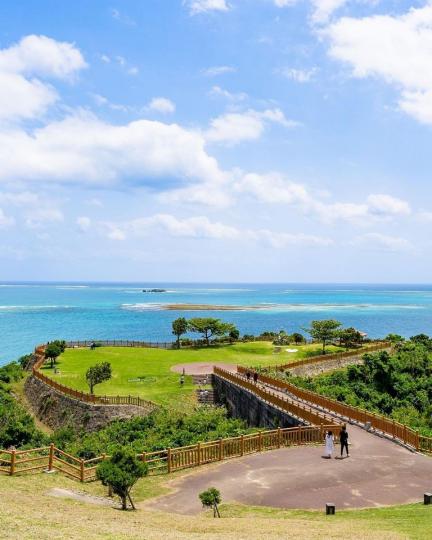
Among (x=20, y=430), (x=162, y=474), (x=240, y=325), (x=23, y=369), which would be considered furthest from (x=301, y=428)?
(x=240, y=325)

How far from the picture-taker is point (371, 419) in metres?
30.2

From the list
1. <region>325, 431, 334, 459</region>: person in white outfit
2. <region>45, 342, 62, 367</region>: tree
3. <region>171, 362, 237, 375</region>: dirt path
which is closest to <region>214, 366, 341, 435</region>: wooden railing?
<region>325, 431, 334, 459</region>: person in white outfit

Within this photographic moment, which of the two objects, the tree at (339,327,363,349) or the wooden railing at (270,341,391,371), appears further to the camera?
the tree at (339,327,363,349)

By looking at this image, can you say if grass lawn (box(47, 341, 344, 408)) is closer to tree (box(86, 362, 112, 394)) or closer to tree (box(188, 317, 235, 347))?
tree (box(86, 362, 112, 394))

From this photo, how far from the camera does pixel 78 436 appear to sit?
4103 centimetres

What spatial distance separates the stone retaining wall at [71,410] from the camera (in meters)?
41.6

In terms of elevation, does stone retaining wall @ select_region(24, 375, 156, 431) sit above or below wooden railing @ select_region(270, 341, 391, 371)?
below

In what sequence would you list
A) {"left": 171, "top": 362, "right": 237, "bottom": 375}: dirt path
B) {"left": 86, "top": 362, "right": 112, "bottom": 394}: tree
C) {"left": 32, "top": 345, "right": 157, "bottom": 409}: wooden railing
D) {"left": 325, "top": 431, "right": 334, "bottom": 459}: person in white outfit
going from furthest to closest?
1. {"left": 171, "top": 362, "right": 237, "bottom": 375}: dirt path
2. {"left": 86, "top": 362, "right": 112, "bottom": 394}: tree
3. {"left": 32, "top": 345, "right": 157, "bottom": 409}: wooden railing
4. {"left": 325, "top": 431, "right": 334, "bottom": 459}: person in white outfit

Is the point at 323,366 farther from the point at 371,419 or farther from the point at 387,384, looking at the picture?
the point at 371,419

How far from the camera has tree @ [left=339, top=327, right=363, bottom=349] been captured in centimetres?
6861

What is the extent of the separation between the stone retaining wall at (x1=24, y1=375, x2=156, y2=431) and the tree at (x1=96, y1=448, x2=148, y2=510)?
2340 cm

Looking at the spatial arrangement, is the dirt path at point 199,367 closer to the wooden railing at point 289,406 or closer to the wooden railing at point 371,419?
the wooden railing at point 289,406

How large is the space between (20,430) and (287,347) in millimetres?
40277

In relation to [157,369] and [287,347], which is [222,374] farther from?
[287,347]
